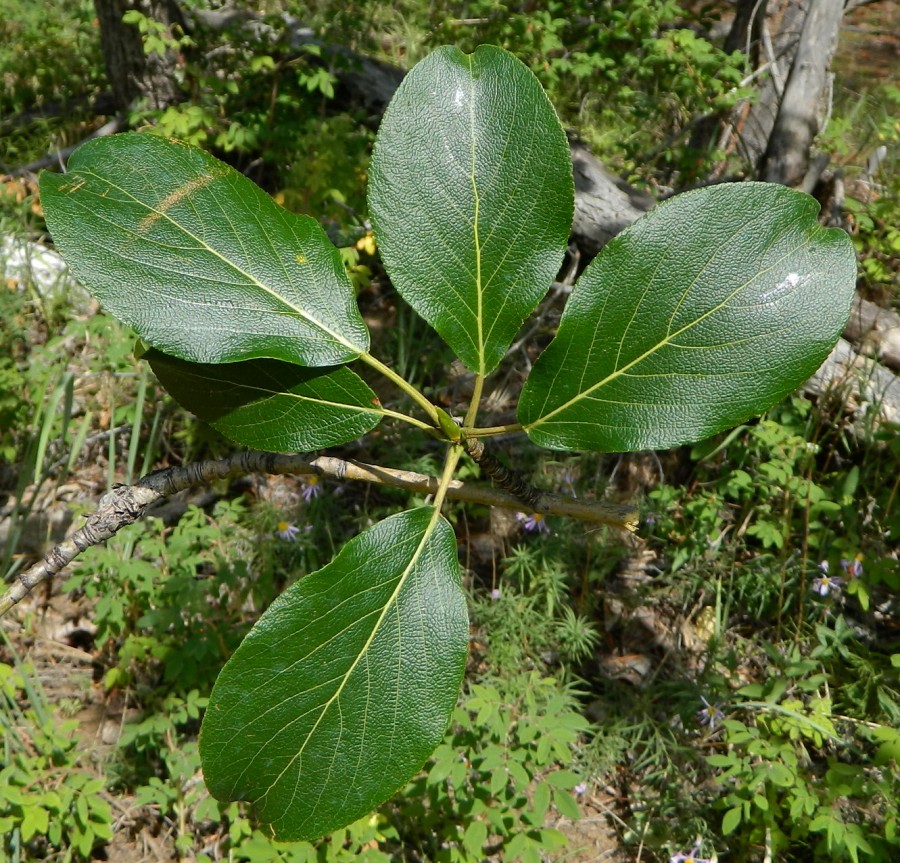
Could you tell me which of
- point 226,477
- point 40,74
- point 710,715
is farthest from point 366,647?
point 40,74

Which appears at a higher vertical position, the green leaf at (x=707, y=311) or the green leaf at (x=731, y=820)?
the green leaf at (x=707, y=311)

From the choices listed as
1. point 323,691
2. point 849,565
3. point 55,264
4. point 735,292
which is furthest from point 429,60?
point 55,264

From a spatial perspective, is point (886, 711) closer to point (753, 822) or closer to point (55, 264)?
point (753, 822)

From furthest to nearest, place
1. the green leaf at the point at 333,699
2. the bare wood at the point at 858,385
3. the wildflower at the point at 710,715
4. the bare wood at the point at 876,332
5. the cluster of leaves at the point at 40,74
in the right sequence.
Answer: the cluster of leaves at the point at 40,74
the bare wood at the point at 876,332
the bare wood at the point at 858,385
the wildflower at the point at 710,715
the green leaf at the point at 333,699

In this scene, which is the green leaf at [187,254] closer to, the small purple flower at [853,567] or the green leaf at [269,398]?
the green leaf at [269,398]

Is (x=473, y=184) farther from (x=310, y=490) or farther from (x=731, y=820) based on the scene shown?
(x=310, y=490)

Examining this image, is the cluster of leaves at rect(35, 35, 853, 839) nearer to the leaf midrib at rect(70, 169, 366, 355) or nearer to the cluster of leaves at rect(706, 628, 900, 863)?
the leaf midrib at rect(70, 169, 366, 355)

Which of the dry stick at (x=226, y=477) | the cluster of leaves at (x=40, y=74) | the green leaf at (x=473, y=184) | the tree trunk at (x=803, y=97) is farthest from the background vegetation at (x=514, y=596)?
the green leaf at (x=473, y=184)

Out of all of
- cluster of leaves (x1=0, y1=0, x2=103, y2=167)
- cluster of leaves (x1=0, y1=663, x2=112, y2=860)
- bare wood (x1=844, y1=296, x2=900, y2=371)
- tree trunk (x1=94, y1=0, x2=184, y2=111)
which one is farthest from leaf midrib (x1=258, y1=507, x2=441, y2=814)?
cluster of leaves (x1=0, y1=0, x2=103, y2=167)
